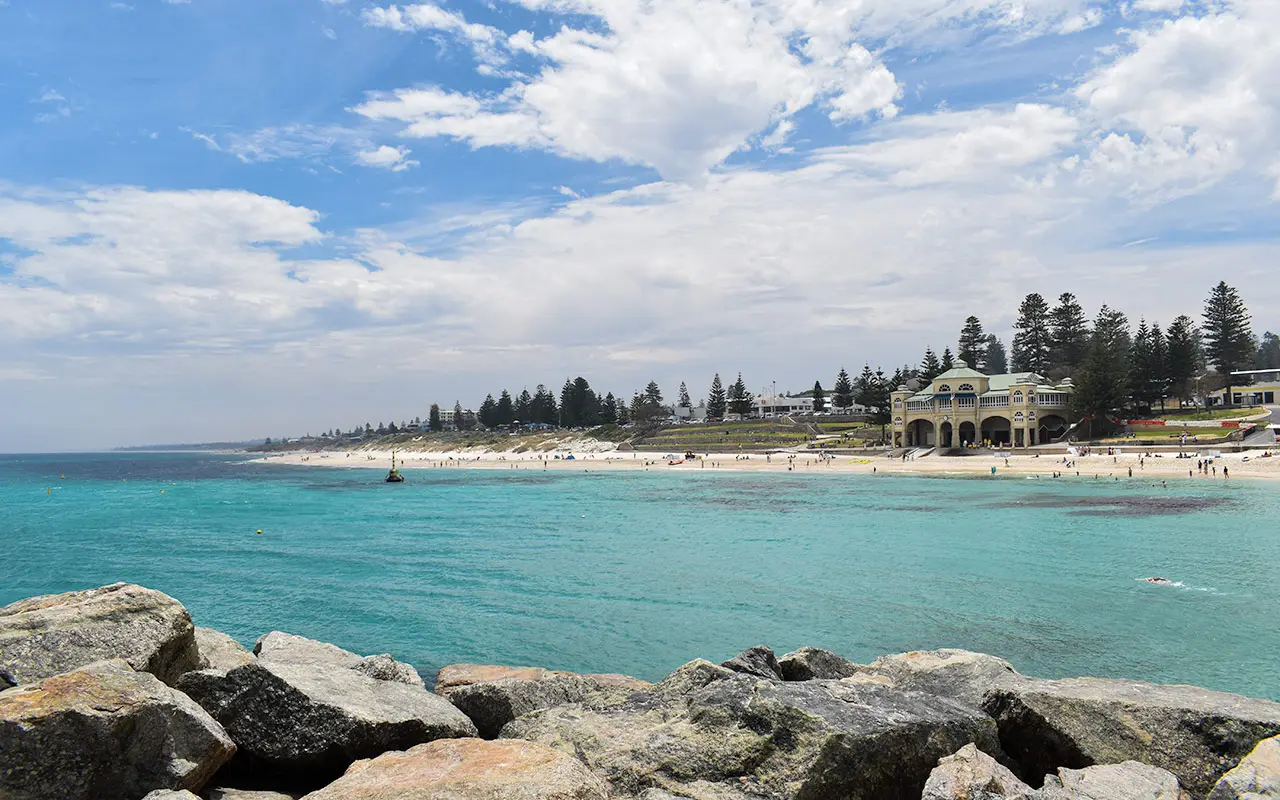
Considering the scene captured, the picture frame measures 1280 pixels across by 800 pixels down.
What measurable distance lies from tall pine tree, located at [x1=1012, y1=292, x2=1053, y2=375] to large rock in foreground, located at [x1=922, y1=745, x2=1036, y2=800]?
407 feet

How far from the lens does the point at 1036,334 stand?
116 metres

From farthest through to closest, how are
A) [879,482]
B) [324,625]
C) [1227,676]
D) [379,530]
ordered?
1. [879,482]
2. [379,530]
3. [324,625]
4. [1227,676]

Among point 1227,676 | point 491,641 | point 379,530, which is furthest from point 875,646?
point 379,530

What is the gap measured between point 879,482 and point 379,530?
4559 centimetres

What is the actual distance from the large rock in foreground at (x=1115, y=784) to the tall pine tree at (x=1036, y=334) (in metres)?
124

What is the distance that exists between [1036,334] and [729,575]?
4334 inches

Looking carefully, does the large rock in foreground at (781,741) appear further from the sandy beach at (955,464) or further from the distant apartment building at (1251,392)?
the distant apartment building at (1251,392)

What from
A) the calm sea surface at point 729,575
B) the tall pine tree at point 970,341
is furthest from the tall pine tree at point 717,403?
the calm sea surface at point 729,575

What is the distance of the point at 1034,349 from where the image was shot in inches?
4604

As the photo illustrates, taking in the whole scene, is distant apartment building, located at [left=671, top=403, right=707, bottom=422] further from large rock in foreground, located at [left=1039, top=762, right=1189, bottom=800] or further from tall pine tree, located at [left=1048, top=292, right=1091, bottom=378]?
large rock in foreground, located at [left=1039, top=762, right=1189, bottom=800]

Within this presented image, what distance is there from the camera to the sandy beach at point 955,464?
60438 mm

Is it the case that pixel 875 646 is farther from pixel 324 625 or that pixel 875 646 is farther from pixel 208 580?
pixel 208 580

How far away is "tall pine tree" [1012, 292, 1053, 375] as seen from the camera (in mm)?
115812

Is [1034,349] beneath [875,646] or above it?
above
